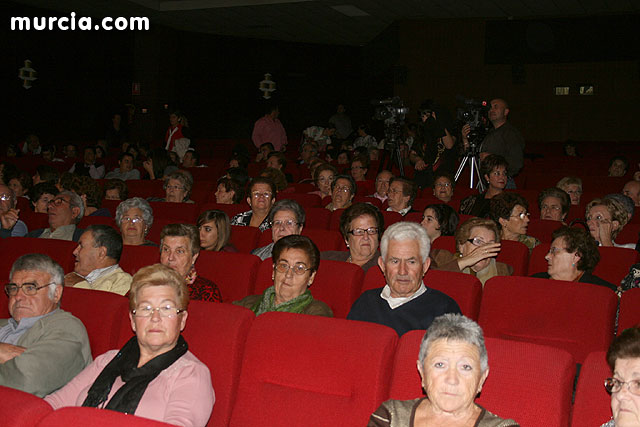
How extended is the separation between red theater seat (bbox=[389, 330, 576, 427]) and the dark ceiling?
29.7ft

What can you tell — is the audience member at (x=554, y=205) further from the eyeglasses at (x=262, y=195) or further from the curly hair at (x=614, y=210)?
the eyeglasses at (x=262, y=195)

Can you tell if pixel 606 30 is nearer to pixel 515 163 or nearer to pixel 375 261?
pixel 515 163

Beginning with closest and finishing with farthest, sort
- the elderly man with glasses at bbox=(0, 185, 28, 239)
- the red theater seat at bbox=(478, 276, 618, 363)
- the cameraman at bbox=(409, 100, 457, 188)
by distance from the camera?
1. the red theater seat at bbox=(478, 276, 618, 363)
2. the elderly man with glasses at bbox=(0, 185, 28, 239)
3. the cameraman at bbox=(409, 100, 457, 188)

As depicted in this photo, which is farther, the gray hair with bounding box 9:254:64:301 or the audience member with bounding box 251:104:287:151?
the audience member with bounding box 251:104:287:151

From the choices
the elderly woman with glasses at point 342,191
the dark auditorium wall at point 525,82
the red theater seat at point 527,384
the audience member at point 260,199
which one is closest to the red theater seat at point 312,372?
the red theater seat at point 527,384

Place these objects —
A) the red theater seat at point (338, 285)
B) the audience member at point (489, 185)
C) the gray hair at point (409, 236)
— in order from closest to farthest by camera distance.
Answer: the gray hair at point (409, 236)
the red theater seat at point (338, 285)
the audience member at point (489, 185)

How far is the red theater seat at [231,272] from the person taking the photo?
121 inches

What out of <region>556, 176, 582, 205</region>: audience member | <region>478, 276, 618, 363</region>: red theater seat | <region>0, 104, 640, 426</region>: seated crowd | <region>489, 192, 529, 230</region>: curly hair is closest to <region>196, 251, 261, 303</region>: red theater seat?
<region>0, 104, 640, 426</region>: seated crowd

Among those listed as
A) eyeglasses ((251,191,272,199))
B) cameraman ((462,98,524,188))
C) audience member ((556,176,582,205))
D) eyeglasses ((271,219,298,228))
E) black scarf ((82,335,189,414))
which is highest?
cameraman ((462,98,524,188))

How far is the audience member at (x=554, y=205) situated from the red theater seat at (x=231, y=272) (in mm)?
2292

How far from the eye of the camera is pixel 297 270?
105 inches

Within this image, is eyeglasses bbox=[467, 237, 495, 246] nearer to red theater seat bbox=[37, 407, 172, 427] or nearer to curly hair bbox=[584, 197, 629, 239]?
curly hair bbox=[584, 197, 629, 239]

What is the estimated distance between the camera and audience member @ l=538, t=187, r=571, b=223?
4.35 m

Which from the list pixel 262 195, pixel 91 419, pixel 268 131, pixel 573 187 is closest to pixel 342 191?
pixel 262 195
